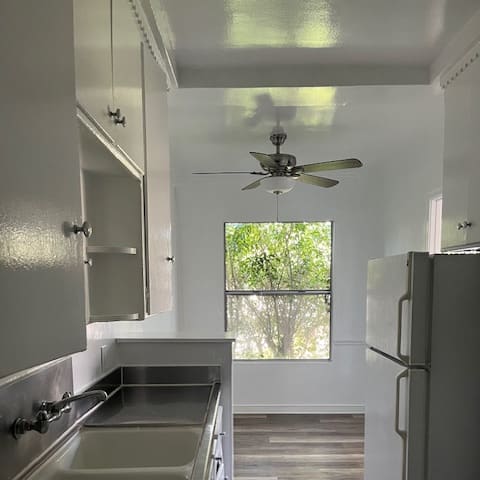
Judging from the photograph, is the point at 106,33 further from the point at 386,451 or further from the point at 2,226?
the point at 386,451

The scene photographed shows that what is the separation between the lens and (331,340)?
14.4ft

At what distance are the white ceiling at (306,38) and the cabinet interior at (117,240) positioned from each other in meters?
0.76

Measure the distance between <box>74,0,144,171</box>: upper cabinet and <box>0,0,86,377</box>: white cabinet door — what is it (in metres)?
0.22

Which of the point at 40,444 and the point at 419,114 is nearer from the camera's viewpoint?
the point at 40,444

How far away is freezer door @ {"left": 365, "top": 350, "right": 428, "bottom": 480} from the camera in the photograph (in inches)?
71.0

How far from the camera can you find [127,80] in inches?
52.1

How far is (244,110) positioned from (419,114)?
1182 mm

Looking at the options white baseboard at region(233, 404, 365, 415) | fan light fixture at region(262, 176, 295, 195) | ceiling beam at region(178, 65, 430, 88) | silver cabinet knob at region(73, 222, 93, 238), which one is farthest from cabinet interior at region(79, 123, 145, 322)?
white baseboard at region(233, 404, 365, 415)

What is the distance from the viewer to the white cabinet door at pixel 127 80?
48.2 inches

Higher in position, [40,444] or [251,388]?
[40,444]

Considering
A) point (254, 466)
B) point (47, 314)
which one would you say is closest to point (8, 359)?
point (47, 314)

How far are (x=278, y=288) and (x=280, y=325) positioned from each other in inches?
17.1

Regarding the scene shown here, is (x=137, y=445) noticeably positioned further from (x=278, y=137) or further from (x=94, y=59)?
(x=278, y=137)

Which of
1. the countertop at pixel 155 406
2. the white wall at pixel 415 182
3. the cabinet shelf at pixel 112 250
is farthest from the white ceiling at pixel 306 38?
the countertop at pixel 155 406
